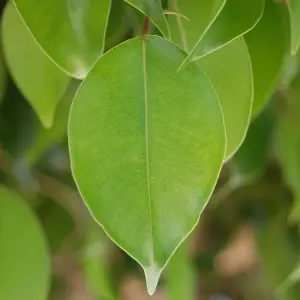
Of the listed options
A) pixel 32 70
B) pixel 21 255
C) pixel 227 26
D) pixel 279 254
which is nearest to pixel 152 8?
pixel 227 26

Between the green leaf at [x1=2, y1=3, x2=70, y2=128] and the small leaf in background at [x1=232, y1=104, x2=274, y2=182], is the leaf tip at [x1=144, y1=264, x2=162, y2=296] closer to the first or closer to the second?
the green leaf at [x1=2, y1=3, x2=70, y2=128]

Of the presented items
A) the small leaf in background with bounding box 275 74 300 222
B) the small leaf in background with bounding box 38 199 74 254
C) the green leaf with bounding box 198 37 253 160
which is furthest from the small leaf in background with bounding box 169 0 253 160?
the small leaf in background with bounding box 38 199 74 254

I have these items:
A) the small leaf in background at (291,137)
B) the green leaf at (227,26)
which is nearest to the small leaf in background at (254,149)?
the small leaf in background at (291,137)

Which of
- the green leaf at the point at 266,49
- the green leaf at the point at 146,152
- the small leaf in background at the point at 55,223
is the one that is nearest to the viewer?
the green leaf at the point at 146,152

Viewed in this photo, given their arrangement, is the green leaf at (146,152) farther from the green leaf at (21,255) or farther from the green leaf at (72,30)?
the green leaf at (21,255)

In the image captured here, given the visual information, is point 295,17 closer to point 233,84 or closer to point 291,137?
point 233,84

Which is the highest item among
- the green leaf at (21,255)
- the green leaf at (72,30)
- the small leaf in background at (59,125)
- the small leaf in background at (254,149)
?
the green leaf at (72,30)
